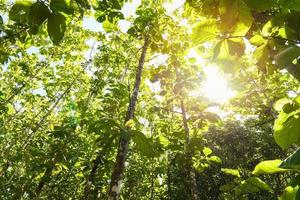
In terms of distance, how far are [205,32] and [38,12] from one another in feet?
2.25

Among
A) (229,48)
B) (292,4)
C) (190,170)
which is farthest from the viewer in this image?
(190,170)

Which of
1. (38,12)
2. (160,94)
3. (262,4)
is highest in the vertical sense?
(160,94)

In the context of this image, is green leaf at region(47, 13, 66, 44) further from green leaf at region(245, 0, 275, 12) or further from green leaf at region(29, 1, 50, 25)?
green leaf at region(245, 0, 275, 12)

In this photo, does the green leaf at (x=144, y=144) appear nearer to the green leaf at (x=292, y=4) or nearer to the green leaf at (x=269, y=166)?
the green leaf at (x=269, y=166)

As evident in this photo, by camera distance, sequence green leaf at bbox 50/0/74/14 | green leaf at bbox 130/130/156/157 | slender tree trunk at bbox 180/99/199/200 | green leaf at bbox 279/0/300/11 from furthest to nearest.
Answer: slender tree trunk at bbox 180/99/199/200
green leaf at bbox 130/130/156/157
green leaf at bbox 50/0/74/14
green leaf at bbox 279/0/300/11

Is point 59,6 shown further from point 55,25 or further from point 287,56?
point 287,56

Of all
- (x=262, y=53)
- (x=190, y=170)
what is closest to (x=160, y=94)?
(x=190, y=170)

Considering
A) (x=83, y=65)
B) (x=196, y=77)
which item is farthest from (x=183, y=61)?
(x=83, y=65)

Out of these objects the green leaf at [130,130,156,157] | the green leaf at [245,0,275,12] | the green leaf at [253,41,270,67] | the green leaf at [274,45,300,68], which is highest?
the green leaf at [130,130,156,157]

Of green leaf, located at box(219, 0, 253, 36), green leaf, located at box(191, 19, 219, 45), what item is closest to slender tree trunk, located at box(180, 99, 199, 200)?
green leaf, located at box(191, 19, 219, 45)

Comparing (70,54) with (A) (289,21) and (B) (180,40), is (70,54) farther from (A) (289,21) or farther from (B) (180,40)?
(A) (289,21)

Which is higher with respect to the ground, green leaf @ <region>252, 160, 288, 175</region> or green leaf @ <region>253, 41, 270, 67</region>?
green leaf @ <region>253, 41, 270, 67</region>

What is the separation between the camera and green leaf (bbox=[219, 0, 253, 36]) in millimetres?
1056

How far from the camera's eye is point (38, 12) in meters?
1.21
